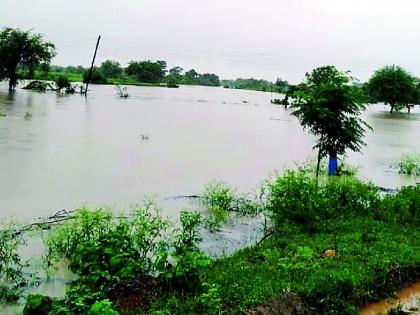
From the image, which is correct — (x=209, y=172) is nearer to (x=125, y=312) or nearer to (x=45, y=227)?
(x=45, y=227)

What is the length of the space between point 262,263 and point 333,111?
5079 millimetres

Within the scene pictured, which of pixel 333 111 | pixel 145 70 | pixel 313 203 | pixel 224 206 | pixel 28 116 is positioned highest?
pixel 145 70

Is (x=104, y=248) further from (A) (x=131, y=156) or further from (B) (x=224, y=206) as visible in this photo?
(A) (x=131, y=156)

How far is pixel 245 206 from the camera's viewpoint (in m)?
8.92

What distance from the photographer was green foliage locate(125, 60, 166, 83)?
3221 inches

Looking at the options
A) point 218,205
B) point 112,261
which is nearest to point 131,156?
point 218,205

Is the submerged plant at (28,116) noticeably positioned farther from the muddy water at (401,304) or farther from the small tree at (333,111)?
the muddy water at (401,304)

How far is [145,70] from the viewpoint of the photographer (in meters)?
82.4

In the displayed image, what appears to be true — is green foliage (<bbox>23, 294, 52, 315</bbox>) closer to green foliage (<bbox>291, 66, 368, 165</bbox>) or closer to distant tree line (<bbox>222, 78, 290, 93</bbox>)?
green foliage (<bbox>291, 66, 368, 165</bbox>)

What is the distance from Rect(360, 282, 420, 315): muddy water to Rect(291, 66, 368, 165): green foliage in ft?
15.7

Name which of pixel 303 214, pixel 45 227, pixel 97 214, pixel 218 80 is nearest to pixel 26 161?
pixel 45 227

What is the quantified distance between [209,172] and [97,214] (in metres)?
6.95

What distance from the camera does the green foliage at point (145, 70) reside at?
81.8m

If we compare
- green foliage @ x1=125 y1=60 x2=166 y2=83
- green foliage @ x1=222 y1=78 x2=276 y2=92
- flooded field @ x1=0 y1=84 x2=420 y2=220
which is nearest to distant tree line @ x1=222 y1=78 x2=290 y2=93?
green foliage @ x1=222 y1=78 x2=276 y2=92
